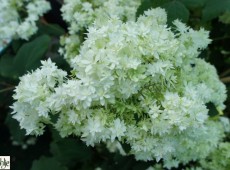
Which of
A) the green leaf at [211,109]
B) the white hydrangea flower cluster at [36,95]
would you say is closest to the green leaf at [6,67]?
the white hydrangea flower cluster at [36,95]

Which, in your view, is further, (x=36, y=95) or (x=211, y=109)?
(x=211, y=109)

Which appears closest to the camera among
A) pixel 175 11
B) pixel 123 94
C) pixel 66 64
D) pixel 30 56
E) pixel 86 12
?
pixel 123 94

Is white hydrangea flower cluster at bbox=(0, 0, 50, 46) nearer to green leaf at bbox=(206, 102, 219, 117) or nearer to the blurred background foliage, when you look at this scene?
the blurred background foliage

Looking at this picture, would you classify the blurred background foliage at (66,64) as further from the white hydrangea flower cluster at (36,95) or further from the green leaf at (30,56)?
the white hydrangea flower cluster at (36,95)

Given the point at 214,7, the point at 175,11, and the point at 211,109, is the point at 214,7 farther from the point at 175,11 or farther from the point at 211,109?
the point at 211,109

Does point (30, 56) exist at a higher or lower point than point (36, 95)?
higher

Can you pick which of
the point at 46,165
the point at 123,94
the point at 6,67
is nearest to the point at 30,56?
the point at 6,67
